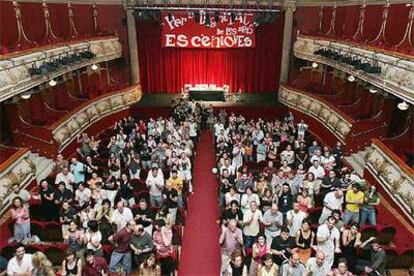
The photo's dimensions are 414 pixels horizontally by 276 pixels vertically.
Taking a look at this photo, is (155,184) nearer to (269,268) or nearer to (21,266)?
(21,266)

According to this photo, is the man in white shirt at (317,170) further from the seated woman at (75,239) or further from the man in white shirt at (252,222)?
the seated woman at (75,239)

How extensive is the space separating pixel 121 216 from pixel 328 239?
348 cm

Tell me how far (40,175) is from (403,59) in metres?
9.68

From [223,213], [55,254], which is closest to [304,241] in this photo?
[223,213]

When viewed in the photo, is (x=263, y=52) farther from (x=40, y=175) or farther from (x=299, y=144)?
(x=40, y=175)

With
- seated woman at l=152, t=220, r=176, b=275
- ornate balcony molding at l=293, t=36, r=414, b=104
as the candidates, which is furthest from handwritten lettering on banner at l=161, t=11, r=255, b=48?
seated woman at l=152, t=220, r=176, b=275

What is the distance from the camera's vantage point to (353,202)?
7.72 m

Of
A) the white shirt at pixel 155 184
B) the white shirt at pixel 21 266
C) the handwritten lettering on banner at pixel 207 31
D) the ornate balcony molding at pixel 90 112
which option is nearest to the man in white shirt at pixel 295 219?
the white shirt at pixel 155 184

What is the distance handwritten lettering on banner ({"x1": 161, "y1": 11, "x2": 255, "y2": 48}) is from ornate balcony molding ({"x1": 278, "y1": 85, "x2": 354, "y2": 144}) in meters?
2.99

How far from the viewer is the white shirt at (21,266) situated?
5.66 meters

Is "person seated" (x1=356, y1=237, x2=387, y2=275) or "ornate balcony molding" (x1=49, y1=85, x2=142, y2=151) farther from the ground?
"person seated" (x1=356, y1=237, x2=387, y2=275)

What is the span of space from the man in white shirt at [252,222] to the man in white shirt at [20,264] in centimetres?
346

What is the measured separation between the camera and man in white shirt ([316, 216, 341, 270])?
6.34 meters

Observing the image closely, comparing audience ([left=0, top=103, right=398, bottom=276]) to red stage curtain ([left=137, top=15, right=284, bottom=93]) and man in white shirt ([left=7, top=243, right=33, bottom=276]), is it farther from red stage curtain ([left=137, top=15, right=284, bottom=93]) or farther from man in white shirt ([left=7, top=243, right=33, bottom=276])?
red stage curtain ([left=137, top=15, right=284, bottom=93])
